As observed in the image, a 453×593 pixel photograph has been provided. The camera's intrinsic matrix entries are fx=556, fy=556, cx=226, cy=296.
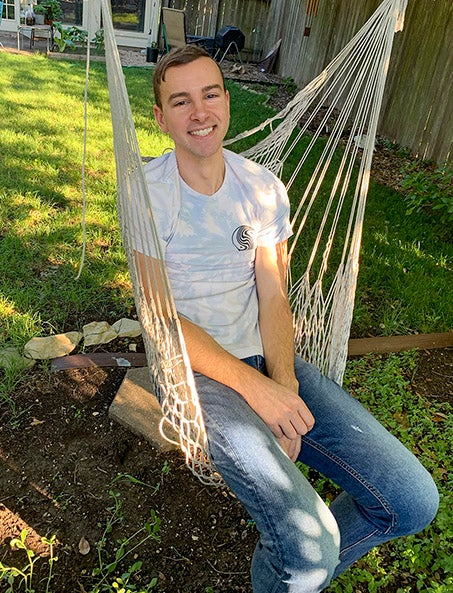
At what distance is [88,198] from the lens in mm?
3197

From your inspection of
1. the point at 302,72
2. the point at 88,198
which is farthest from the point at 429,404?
the point at 302,72

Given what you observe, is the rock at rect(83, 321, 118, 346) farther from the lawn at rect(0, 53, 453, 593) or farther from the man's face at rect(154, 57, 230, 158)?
the man's face at rect(154, 57, 230, 158)

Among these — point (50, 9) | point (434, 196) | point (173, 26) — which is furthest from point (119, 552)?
point (50, 9)

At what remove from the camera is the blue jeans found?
1017 millimetres

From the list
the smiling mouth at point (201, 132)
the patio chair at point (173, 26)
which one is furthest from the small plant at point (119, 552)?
the patio chair at point (173, 26)

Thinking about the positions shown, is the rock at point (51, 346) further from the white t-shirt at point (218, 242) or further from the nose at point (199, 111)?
the nose at point (199, 111)

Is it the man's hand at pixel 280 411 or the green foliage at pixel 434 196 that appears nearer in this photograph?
the man's hand at pixel 280 411

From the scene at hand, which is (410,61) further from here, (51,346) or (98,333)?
(51,346)

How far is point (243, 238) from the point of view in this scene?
1378 millimetres

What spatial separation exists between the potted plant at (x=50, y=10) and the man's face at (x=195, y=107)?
842cm

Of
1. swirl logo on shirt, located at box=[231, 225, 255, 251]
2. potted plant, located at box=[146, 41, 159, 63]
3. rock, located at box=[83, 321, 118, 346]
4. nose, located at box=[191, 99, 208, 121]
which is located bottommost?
rock, located at box=[83, 321, 118, 346]

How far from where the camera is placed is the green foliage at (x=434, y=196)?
338 cm

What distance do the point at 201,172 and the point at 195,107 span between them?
149mm

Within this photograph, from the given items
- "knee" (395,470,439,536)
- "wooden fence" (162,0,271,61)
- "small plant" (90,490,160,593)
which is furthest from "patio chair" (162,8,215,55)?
"knee" (395,470,439,536)
